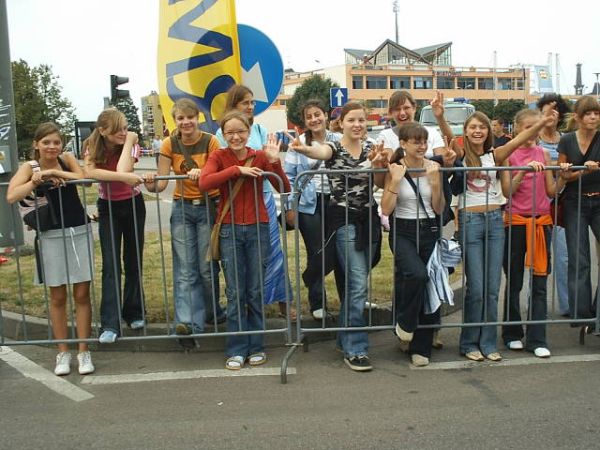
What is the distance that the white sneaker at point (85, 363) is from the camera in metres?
4.67

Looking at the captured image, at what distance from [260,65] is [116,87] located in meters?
7.19

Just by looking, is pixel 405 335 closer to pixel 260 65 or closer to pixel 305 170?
pixel 305 170

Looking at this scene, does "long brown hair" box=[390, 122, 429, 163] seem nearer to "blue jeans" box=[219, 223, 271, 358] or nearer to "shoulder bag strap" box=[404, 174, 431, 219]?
"shoulder bag strap" box=[404, 174, 431, 219]

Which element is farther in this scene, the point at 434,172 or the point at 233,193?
the point at 233,193

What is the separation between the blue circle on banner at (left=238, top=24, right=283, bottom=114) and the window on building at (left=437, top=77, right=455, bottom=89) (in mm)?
109580

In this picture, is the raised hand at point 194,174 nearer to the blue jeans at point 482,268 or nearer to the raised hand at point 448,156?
the raised hand at point 448,156

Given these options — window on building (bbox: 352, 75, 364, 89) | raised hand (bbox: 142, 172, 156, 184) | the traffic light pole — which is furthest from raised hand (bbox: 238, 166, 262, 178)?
window on building (bbox: 352, 75, 364, 89)

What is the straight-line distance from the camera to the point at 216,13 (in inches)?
234

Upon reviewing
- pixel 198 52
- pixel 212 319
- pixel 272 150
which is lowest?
pixel 212 319

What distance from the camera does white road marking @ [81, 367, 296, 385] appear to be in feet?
14.8

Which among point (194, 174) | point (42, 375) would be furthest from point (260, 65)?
point (42, 375)

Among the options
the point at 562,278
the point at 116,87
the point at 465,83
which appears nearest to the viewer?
the point at 562,278

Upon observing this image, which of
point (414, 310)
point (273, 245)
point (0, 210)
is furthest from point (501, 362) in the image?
point (0, 210)

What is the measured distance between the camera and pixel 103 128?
16.5 ft
